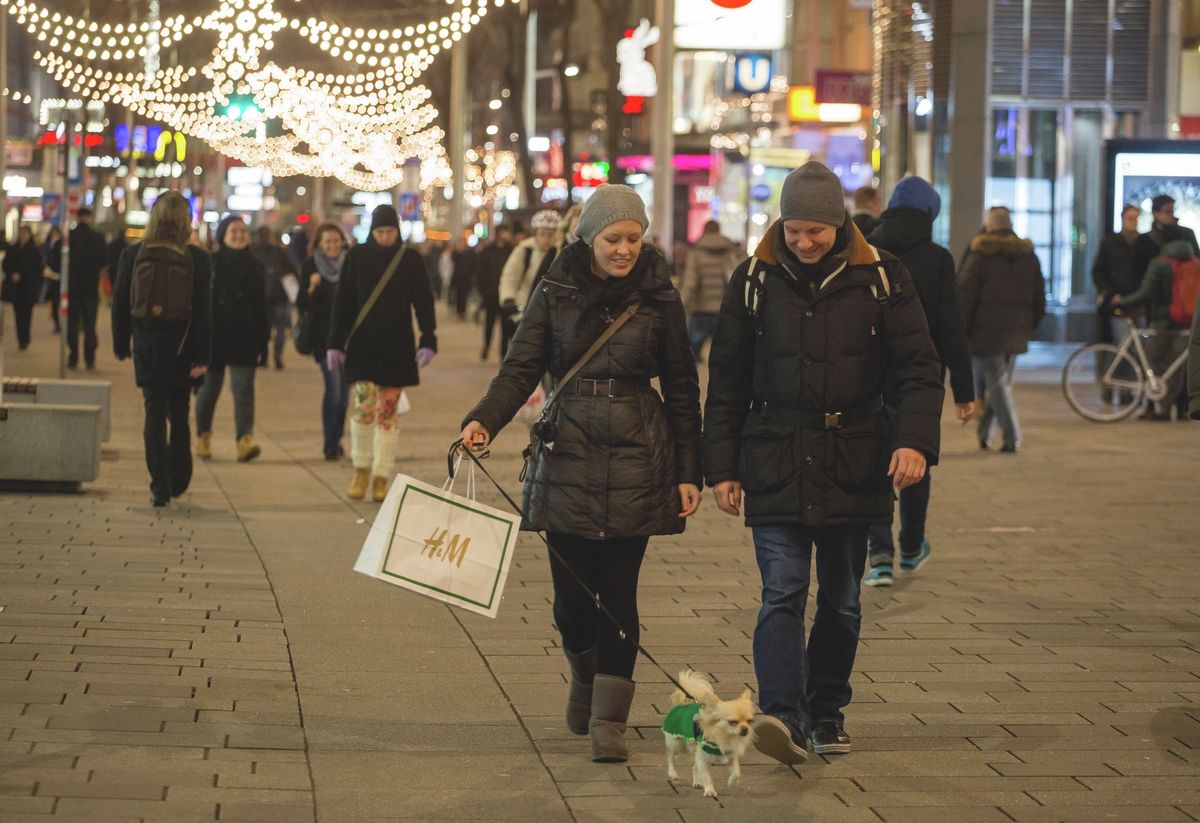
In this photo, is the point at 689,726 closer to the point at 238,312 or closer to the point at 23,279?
the point at 238,312

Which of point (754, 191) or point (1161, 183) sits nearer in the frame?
point (1161, 183)

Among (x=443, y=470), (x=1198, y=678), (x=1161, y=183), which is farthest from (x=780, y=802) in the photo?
(x=1161, y=183)

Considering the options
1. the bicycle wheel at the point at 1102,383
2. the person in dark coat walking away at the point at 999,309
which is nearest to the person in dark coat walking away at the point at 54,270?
the bicycle wheel at the point at 1102,383

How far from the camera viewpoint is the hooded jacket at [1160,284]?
17.6 meters

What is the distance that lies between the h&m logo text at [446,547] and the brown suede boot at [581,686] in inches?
21.2

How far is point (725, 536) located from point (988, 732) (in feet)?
15.0

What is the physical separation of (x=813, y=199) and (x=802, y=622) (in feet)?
4.14

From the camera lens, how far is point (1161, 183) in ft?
66.4

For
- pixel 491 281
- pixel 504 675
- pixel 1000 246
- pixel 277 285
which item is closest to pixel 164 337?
pixel 504 675

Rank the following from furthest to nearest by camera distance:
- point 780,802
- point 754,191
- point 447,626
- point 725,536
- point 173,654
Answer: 1. point 754,191
2. point 725,536
3. point 447,626
4. point 173,654
5. point 780,802

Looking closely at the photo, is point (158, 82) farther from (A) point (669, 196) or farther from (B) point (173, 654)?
(B) point (173, 654)

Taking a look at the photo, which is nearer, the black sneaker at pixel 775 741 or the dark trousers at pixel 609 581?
the black sneaker at pixel 775 741

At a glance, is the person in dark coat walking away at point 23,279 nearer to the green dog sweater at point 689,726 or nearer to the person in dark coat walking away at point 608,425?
the person in dark coat walking away at point 608,425

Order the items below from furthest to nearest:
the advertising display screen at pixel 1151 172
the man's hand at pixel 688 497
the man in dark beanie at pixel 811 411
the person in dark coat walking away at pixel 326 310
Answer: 1. the advertising display screen at pixel 1151 172
2. the person in dark coat walking away at pixel 326 310
3. the man's hand at pixel 688 497
4. the man in dark beanie at pixel 811 411
